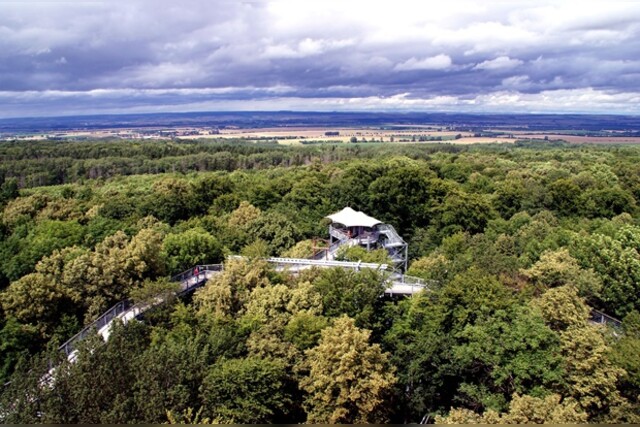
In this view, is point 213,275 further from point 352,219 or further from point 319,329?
point 352,219

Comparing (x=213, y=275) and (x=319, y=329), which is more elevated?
(x=213, y=275)

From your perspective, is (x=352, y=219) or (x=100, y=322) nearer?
(x=100, y=322)

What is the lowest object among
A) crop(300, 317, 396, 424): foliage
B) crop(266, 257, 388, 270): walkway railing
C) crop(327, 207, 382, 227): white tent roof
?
crop(300, 317, 396, 424): foliage

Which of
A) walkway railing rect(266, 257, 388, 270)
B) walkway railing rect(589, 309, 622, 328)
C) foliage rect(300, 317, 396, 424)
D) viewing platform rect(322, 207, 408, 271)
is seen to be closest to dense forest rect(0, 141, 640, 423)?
foliage rect(300, 317, 396, 424)

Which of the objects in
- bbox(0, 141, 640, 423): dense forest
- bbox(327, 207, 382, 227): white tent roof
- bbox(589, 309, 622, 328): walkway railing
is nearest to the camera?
bbox(0, 141, 640, 423): dense forest

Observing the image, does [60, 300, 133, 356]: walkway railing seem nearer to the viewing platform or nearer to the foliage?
the foliage

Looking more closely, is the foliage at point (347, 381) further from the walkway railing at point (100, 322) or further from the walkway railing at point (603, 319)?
the walkway railing at point (603, 319)

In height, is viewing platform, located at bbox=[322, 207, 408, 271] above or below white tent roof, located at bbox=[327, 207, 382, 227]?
below

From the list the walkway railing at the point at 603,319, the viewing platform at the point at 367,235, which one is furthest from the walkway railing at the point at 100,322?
the walkway railing at the point at 603,319

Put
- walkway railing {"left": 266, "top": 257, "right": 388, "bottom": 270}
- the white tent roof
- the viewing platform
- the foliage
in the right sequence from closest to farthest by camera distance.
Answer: the foliage, walkway railing {"left": 266, "top": 257, "right": 388, "bottom": 270}, the viewing platform, the white tent roof

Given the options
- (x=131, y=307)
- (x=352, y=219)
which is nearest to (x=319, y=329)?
(x=131, y=307)


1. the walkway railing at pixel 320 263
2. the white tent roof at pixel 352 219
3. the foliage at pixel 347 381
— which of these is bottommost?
the foliage at pixel 347 381
